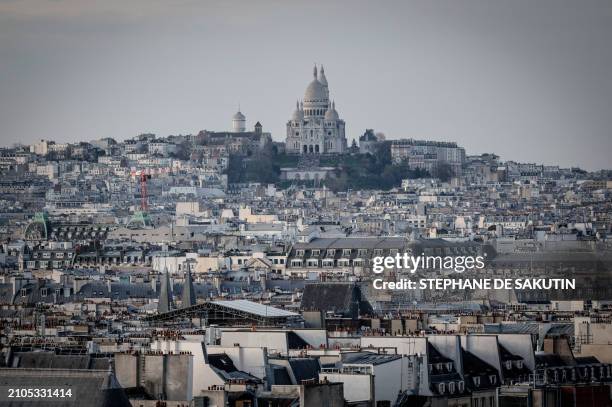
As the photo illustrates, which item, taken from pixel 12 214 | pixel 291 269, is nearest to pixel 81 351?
pixel 291 269

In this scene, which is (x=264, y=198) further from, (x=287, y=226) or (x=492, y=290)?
(x=492, y=290)

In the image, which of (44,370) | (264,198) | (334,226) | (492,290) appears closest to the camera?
(44,370)

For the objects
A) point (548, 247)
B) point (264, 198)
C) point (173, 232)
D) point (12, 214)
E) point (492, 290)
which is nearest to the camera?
point (492, 290)

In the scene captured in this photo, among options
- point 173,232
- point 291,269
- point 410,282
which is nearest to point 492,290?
point 410,282

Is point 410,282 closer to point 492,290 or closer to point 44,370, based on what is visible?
point 492,290

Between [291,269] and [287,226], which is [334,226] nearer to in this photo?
[287,226]

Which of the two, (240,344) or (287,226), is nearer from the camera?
(240,344)

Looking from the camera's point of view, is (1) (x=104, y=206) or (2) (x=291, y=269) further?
(1) (x=104, y=206)

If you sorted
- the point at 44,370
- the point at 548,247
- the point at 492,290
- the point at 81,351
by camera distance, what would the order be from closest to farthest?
the point at 44,370, the point at 81,351, the point at 492,290, the point at 548,247

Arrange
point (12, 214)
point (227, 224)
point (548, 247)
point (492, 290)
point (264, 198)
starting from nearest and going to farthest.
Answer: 1. point (492, 290)
2. point (548, 247)
3. point (227, 224)
4. point (12, 214)
5. point (264, 198)
